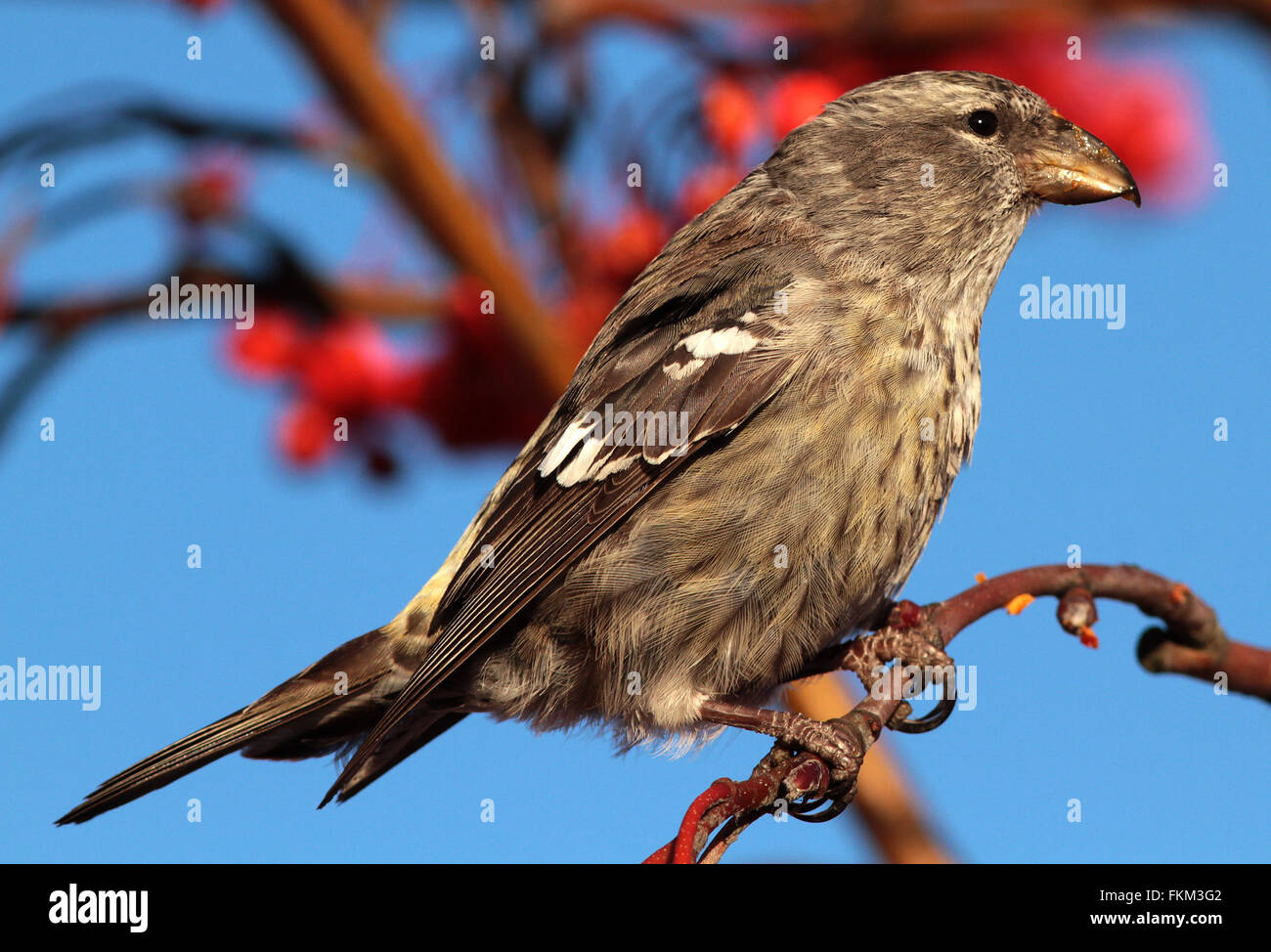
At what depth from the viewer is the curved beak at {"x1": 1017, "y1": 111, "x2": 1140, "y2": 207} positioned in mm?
3744

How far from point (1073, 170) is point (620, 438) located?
5.20ft

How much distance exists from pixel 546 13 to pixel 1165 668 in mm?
3386

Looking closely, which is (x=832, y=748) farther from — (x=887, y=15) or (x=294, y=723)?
(x=887, y=15)

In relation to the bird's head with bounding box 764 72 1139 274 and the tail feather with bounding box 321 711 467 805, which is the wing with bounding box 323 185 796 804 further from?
the bird's head with bounding box 764 72 1139 274

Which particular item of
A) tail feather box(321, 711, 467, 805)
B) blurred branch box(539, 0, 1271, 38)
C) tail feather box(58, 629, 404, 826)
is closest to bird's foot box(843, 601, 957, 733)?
tail feather box(321, 711, 467, 805)

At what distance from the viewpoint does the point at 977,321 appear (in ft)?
12.1

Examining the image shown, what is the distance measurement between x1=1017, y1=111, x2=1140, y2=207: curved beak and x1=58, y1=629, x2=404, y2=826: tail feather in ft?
8.02

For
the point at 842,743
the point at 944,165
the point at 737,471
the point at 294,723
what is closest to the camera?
the point at 842,743

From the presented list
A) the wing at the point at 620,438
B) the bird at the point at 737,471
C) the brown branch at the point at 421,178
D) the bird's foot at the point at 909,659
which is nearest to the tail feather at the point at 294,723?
the bird at the point at 737,471

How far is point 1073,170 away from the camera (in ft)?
12.4

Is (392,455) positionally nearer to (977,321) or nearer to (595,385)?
(595,385)

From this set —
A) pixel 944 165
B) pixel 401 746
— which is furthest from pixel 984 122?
pixel 401 746

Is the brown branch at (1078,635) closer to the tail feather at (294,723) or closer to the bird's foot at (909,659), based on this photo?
the bird's foot at (909,659)

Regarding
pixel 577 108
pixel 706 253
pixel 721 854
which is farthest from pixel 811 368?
pixel 577 108
